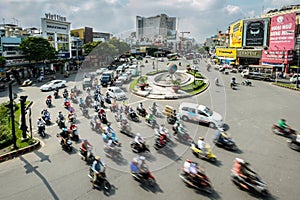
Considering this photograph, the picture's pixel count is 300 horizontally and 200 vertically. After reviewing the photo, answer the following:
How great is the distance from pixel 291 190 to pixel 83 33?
215 ft

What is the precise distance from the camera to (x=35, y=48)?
124 ft

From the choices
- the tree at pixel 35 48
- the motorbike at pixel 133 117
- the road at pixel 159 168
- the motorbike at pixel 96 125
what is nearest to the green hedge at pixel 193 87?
the road at pixel 159 168

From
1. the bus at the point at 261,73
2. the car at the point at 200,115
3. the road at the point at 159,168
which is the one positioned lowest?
the road at the point at 159,168

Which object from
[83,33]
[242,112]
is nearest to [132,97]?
[242,112]

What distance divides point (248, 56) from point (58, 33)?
132 ft

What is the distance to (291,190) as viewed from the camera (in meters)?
8.66

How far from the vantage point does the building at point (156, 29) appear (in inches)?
790

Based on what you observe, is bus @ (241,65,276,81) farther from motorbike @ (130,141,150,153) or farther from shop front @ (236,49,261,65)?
motorbike @ (130,141,150,153)

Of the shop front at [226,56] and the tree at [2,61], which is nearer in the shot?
the tree at [2,61]

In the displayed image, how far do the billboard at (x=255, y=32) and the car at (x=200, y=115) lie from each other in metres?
36.6

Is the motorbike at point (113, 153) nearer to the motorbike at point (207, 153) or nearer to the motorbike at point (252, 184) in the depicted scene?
the motorbike at point (207, 153)

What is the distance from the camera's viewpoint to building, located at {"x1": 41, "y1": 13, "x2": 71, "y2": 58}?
45.1 m

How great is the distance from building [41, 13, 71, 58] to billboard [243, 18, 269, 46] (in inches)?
1546

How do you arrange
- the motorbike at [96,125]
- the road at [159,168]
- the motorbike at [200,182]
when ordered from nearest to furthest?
the road at [159,168], the motorbike at [200,182], the motorbike at [96,125]
